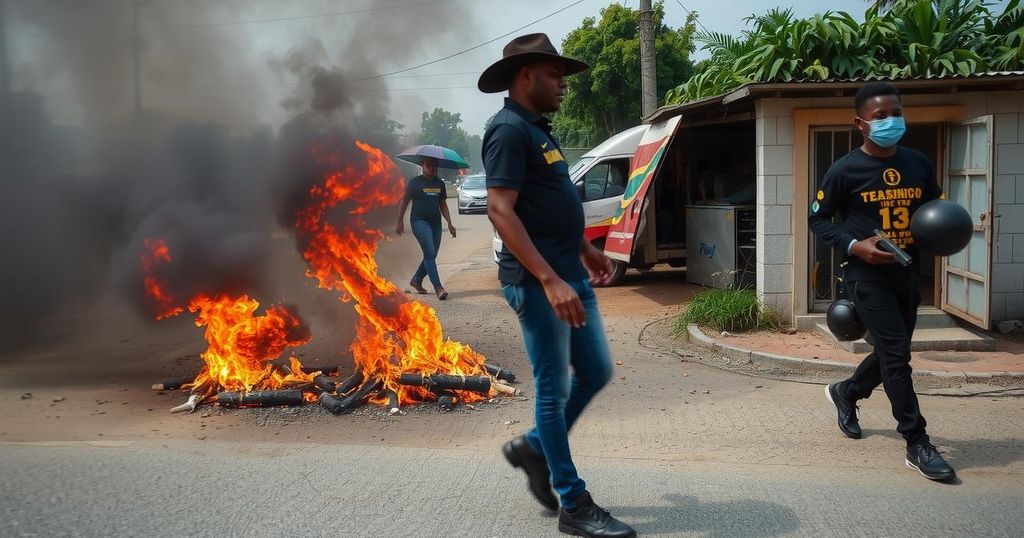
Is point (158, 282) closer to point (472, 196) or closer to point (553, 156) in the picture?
point (553, 156)

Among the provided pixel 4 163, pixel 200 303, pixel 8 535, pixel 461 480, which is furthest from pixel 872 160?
pixel 4 163

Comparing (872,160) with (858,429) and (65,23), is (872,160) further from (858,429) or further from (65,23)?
(65,23)

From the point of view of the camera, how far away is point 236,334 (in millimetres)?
6035

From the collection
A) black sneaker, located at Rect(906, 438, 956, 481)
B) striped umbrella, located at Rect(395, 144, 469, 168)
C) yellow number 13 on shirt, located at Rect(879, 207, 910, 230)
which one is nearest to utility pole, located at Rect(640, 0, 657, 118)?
striped umbrella, located at Rect(395, 144, 469, 168)

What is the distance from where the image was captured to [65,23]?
7.79m

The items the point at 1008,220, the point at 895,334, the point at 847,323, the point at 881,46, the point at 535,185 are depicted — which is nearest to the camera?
the point at 535,185

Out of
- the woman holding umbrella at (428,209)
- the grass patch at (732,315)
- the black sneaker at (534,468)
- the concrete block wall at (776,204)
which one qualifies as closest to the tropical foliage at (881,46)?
the concrete block wall at (776,204)

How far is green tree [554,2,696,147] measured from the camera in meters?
23.7

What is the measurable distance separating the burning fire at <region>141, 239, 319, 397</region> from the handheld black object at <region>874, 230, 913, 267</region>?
149 inches

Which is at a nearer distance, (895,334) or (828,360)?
(895,334)

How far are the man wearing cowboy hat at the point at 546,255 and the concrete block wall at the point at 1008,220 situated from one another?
5752 millimetres

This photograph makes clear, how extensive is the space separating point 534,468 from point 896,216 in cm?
230

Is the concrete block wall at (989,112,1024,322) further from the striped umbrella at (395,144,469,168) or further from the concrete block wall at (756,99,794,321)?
the striped umbrella at (395,144,469,168)

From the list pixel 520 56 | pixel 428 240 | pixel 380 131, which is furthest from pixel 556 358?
pixel 428 240
